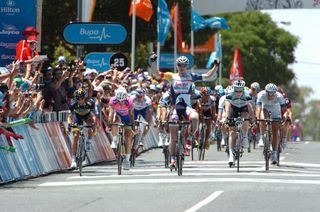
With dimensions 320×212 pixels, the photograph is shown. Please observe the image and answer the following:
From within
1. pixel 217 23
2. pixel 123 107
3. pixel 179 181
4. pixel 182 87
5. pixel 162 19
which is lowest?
pixel 179 181

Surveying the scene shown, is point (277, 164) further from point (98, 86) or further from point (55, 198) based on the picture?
point (55, 198)

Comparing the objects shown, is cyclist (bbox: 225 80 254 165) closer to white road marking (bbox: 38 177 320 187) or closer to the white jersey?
the white jersey

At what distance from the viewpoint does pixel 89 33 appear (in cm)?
2897

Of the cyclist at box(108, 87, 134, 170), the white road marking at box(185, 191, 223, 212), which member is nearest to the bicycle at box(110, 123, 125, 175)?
the cyclist at box(108, 87, 134, 170)

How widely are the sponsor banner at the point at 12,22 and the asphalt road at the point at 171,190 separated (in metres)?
3.24

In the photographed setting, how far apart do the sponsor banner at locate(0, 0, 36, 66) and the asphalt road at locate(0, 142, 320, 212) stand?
3.24 m

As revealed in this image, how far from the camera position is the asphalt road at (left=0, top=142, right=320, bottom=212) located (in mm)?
16234

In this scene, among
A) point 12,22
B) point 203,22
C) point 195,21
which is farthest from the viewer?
point 203,22

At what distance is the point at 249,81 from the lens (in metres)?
96.6

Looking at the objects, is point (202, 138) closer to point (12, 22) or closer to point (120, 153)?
point (12, 22)

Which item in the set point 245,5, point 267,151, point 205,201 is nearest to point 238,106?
point 267,151

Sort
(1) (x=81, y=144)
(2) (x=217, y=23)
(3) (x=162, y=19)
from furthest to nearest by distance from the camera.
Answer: (2) (x=217, y=23) → (3) (x=162, y=19) → (1) (x=81, y=144)

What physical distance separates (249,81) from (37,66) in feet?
237

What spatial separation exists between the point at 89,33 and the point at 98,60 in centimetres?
388
